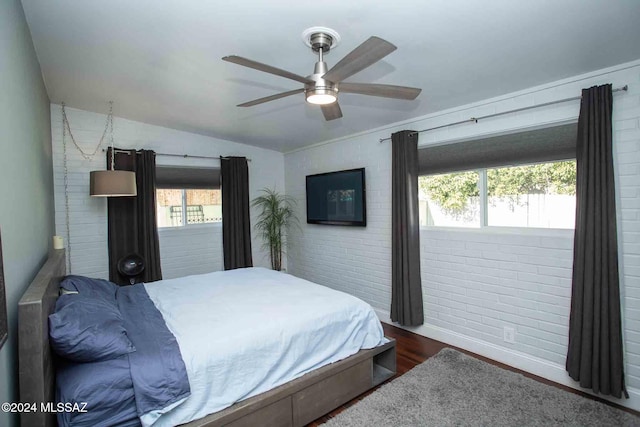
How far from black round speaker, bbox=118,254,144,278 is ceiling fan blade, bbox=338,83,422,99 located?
318cm

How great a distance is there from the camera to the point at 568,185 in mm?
2588

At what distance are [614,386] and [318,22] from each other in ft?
9.87

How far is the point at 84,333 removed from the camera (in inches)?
65.4

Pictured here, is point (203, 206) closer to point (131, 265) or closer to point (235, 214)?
point (235, 214)

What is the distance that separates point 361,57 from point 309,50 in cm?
79

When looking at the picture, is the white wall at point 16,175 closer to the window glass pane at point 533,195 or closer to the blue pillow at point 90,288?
the blue pillow at point 90,288

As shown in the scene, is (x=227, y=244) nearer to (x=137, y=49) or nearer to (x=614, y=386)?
(x=137, y=49)

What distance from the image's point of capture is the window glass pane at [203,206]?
15.0 ft

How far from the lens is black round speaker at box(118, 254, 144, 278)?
12.1 feet

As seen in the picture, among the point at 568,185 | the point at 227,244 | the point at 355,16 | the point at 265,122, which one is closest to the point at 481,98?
the point at 568,185

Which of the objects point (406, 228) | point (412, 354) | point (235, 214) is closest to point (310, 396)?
point (412, 354)

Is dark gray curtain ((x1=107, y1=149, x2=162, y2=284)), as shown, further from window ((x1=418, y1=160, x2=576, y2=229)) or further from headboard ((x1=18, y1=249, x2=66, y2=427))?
window ((x1=418, y1=160, x2=576, y2=229))

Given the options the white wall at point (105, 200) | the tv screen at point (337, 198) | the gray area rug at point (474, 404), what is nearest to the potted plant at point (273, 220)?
the white wall at point (105, 200)

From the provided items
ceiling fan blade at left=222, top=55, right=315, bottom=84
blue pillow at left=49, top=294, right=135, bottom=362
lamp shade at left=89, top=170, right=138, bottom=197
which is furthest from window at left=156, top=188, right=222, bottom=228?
ceiling fan blade at left=222, top=55, right=315, bottom=84
